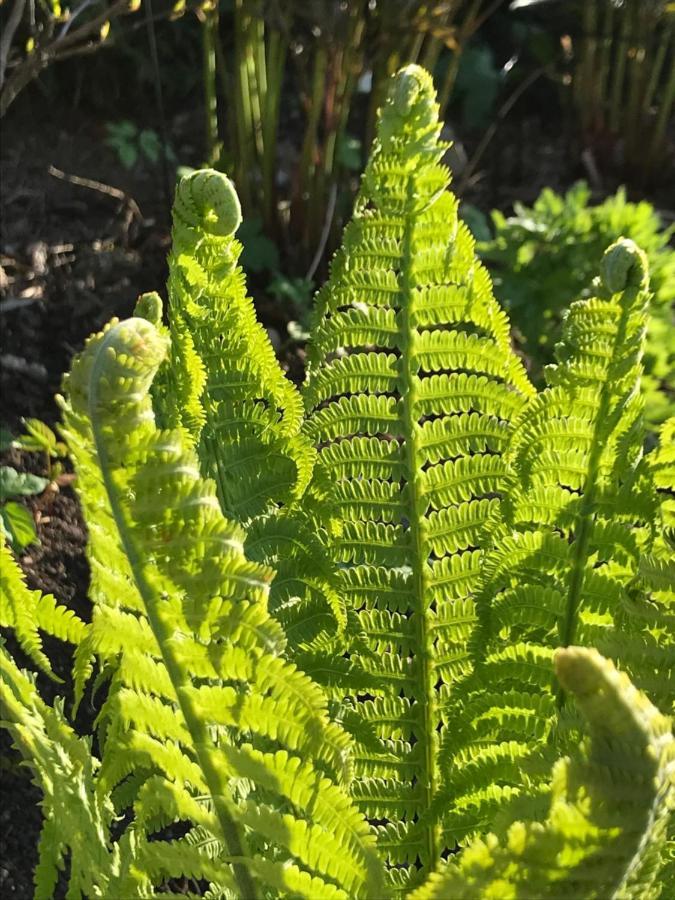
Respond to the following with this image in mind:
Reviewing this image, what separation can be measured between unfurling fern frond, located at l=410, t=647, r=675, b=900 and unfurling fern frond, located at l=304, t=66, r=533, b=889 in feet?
1.55

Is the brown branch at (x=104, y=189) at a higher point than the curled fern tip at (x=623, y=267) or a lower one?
higher

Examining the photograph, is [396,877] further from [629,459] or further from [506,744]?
[629,459]

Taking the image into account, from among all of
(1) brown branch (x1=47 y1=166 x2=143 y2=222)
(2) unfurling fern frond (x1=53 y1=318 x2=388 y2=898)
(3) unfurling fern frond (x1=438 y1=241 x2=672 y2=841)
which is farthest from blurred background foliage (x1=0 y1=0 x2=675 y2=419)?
(2) unfurling fern frond (x1=53 y1=318 x2=388 y2=898)

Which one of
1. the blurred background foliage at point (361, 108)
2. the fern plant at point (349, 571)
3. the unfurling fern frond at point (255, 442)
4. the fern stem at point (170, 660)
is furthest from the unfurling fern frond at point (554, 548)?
the blurred background foliage at point (361, 108)

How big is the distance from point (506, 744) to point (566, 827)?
19.5 inches

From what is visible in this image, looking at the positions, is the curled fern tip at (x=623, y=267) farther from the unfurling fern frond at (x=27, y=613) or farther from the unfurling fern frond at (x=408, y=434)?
the unfurling fern frond at (x=27, y=613)

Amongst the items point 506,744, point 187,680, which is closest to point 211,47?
point 506,744

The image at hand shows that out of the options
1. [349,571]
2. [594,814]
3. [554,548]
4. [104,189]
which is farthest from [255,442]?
[104,189]

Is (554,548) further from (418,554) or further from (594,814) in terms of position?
(594,814)

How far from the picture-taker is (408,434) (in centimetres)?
103

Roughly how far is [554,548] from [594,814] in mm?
468

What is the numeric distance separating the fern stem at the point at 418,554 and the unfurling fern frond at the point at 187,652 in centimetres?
37

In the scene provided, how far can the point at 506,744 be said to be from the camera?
1033 mm

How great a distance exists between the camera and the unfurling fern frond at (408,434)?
0.98 m
